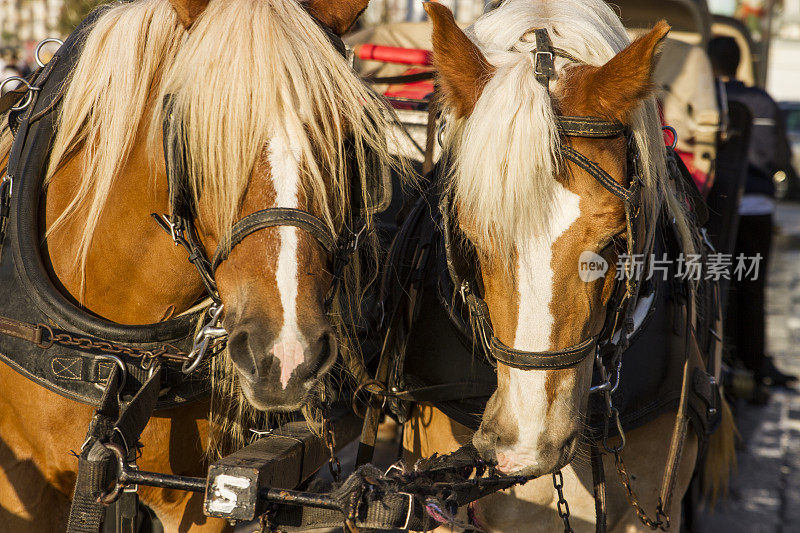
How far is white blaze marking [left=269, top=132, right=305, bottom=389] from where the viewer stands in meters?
1.45

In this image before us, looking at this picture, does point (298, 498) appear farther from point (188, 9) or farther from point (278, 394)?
point (188, 9)

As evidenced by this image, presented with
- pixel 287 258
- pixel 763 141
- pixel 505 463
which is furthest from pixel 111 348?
pixel 763 141

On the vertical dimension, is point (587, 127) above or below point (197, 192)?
above

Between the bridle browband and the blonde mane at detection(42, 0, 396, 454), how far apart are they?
0.29m

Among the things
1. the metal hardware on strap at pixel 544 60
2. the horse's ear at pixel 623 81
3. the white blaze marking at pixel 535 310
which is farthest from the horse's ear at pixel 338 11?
the white blaze marking at pixel 535 310

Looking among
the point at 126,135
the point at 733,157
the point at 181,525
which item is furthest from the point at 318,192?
the point at 733,157

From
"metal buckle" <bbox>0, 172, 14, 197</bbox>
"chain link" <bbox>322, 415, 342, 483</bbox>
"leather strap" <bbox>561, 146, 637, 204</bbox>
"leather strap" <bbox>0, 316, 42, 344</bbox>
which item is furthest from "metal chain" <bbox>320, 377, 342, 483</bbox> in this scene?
"metal buckle" <bbox>0, 172, 14, 197</bbox>

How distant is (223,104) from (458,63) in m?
0.51

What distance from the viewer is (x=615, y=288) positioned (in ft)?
5.50

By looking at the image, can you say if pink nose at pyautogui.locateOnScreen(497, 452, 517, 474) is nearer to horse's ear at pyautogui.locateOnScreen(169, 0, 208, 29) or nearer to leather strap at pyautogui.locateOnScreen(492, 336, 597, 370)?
leather strap at pyautogui.locateOnScreen(492, 336, 597, 370)

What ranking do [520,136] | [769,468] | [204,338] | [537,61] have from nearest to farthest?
[520,136], [537,61], [204,338], [769,468]

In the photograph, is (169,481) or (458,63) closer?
(169,481)

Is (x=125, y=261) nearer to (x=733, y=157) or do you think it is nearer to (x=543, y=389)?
(x=543, y=389)

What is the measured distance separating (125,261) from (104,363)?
0.23m
